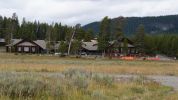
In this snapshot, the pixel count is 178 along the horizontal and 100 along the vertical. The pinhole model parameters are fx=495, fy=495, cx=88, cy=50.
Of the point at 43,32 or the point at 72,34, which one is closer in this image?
the point at 72,34

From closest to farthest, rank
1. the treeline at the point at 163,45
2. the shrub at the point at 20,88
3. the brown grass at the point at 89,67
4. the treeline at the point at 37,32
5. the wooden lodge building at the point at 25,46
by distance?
1. the shrub at the point at 20,88
2. the brown grass at the point at 89,67
3. the treeline at the point at 37,32
4. the wooden lodge building at the point at 25,46
5. the treeline at the point at 163,45

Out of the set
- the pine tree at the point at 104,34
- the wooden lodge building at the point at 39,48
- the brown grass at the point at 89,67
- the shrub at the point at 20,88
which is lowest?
the brown grass at the point at 89,67

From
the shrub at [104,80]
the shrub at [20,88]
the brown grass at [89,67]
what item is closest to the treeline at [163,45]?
the brown grass at [89,67]

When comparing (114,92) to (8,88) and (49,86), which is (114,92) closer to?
(49,86)

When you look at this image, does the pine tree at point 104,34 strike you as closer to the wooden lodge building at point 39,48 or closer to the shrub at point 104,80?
the wooden lodge building at point 39,48

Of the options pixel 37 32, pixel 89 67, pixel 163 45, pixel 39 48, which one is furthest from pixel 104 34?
pixel 37 32

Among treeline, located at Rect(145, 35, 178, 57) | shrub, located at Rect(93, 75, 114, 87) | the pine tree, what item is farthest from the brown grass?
treeline, located at Rect(145, 35, 178, 57)

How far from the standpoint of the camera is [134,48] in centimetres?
13538

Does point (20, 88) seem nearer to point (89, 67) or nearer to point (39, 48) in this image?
point (89, 67)

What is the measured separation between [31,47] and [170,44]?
159ft

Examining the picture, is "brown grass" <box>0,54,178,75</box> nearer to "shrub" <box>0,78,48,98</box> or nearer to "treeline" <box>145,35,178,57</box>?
"shrub" <box>0,78,48,98</box>

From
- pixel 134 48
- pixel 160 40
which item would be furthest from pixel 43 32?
pixel 134 48

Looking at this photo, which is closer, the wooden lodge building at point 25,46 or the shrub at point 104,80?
the shrub at point 104,80

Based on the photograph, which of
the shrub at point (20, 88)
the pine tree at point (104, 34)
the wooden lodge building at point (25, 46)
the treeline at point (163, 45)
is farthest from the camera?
the treeline at point (163, 45)
